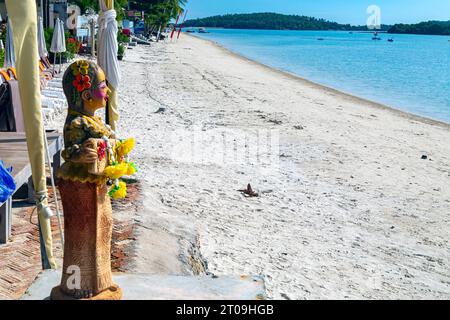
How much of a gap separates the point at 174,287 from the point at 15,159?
2.84 m

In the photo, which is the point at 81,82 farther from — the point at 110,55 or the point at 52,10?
the point at 52,10

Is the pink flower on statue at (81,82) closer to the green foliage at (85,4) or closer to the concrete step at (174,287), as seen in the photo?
the concrete step at (174,287)

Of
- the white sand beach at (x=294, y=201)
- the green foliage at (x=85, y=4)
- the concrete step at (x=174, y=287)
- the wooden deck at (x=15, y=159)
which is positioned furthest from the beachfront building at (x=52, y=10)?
the concrete step at (x=174, y=287)

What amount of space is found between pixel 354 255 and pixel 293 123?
953cm

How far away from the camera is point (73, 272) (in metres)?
3.68

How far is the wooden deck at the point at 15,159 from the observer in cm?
569

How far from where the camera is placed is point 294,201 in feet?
29.3

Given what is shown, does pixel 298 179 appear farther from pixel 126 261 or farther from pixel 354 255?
pixel 126 261

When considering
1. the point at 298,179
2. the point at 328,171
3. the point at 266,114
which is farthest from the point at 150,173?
the point at 266,114

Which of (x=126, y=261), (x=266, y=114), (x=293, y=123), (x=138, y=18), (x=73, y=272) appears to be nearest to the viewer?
(x=73, y=272)

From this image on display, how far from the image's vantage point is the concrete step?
4098 millimetres

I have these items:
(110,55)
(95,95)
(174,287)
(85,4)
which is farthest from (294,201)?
(85,4)

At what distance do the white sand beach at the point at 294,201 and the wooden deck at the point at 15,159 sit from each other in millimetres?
1317

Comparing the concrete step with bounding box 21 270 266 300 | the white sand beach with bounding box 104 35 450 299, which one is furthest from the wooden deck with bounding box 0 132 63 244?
the concrete step with bounding box 21 270 266 300
